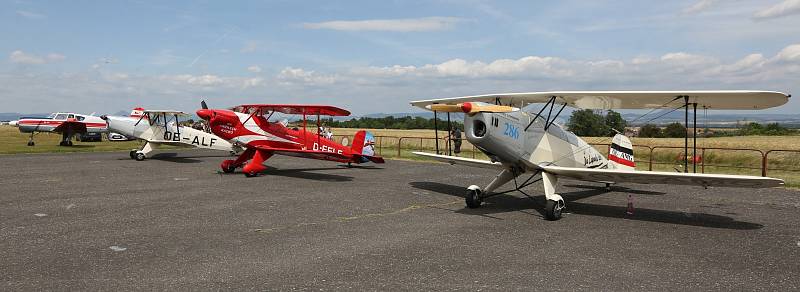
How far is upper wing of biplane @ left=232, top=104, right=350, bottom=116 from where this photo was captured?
15.4 m

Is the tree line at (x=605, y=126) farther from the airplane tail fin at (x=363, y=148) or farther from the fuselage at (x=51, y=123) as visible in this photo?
the fuselage at (x=51, y=123)

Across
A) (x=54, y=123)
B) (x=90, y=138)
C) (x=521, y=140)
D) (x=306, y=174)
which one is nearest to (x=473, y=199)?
(x=521, y=140)

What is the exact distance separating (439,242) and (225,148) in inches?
668

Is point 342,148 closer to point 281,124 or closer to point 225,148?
point 281,124

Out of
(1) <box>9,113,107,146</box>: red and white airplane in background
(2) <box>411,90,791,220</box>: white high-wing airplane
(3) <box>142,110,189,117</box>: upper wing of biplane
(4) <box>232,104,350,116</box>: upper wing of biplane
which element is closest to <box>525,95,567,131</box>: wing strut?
(2) <box>411,90,791,220</box>: white high-wing airplane

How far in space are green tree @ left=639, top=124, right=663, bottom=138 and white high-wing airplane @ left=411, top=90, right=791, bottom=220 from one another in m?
41.5

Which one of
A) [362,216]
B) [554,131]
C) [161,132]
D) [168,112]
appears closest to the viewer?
[362,216]

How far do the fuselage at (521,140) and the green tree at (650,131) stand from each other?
42.1 meters

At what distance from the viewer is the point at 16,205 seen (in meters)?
10.2

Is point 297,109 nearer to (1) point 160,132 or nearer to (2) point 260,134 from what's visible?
(2) point 260,134

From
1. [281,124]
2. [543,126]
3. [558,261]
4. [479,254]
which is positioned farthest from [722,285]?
[281,124]

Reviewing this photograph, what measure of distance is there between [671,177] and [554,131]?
8.14 feet

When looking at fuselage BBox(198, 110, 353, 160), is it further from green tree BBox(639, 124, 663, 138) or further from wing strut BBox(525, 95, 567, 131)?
green tree BBox(639, 124, 663, 138)

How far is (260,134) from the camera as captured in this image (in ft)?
55.2
